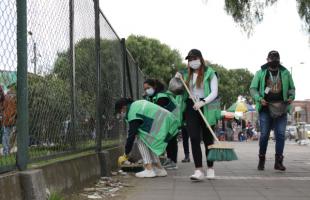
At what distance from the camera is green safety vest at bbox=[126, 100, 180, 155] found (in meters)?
7.87

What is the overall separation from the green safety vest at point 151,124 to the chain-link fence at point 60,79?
0.51 meters

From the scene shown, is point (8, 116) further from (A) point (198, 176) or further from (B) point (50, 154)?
(A) point (198, 176)

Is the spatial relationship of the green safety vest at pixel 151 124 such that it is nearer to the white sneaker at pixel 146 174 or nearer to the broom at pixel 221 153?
the white sneaker at pixel 146 174

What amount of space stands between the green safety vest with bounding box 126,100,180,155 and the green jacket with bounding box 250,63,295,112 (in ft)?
5.70

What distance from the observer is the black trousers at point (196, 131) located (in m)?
7.35

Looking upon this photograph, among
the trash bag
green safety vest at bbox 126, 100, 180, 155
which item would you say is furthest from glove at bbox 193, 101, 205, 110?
green safety vest at bbox 126, 100, 180, 155

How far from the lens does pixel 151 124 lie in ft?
26.0

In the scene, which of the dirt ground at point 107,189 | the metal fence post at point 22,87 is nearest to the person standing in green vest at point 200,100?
the dirt ground at point 107,189

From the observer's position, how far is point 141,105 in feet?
26.0

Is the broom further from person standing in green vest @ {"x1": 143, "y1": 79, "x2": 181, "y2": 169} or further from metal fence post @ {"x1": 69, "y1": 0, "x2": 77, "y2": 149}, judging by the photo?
metal fence post @ {"x1": 69, "y1": 0, "x2": 77, "y2": 149}

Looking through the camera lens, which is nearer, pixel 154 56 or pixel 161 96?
pixel 161 96

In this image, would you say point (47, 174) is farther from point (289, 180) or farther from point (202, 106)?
point (289, 180)

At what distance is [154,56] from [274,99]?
43.4 metres

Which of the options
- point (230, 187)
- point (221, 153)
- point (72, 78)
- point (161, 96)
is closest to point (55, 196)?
point (72, 78)
